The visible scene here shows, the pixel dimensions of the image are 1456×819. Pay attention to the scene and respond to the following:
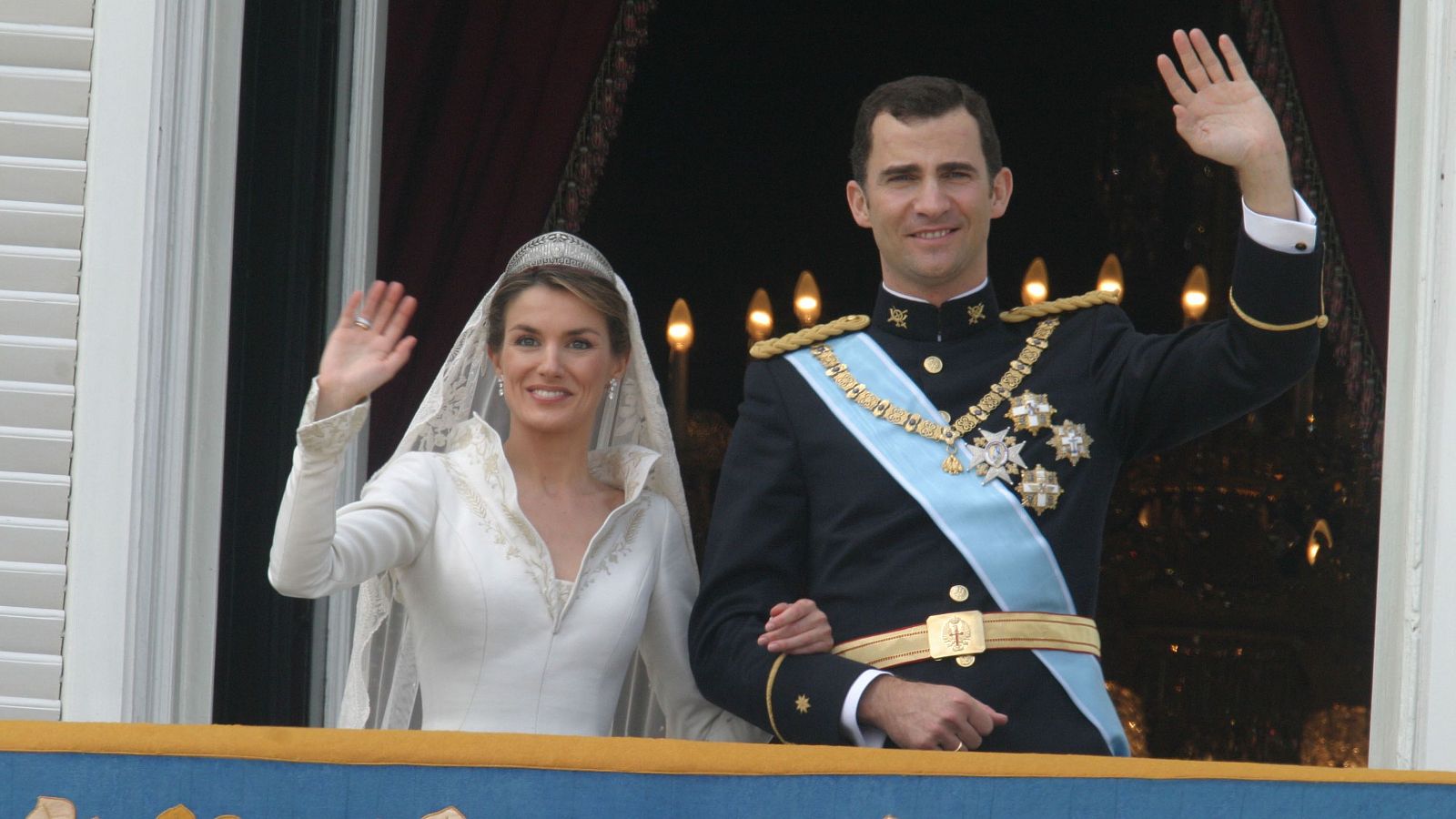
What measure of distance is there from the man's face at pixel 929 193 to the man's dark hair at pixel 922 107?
0.03 feet

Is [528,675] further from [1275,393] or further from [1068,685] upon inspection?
[1275,393]

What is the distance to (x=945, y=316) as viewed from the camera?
2.46 m

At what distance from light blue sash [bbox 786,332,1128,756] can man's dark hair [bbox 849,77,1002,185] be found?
0.38m

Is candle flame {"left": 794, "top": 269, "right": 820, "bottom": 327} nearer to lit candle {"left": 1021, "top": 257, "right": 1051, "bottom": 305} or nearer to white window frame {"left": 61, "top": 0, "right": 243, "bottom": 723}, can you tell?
lit candle {"left": 1021, "top": 257, "right": 1051, "bottom": 305}

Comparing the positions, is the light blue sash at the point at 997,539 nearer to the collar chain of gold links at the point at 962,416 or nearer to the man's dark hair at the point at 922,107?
the collar chain of gold links at the point at 962,416

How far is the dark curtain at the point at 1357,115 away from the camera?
3.93m

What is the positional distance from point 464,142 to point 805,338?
1.79 m

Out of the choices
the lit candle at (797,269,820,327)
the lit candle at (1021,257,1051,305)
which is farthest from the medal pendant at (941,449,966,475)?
the lit candle at (1021,257,1051,305)

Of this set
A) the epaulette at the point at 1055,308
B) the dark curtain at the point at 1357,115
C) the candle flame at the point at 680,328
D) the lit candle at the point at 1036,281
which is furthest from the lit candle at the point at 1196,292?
the epaulette at the point at 1055,308

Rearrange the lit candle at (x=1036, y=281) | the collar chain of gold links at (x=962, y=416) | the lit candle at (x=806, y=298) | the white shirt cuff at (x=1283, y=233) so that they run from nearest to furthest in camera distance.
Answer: the white shirt cuff at (x=1283, y=233), the collar chain of gold links at (x=962, y=416), the lit candle at (x=806, y=298), the lit candle at (x=1036, y=281)

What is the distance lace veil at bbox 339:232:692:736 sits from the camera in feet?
8.61

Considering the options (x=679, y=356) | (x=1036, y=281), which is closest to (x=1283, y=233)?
(x=679, y=356)

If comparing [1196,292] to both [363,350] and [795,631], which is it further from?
[363,350]

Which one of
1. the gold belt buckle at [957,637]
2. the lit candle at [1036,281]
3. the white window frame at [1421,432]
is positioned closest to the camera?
the gold belt buckle at [957,637]
